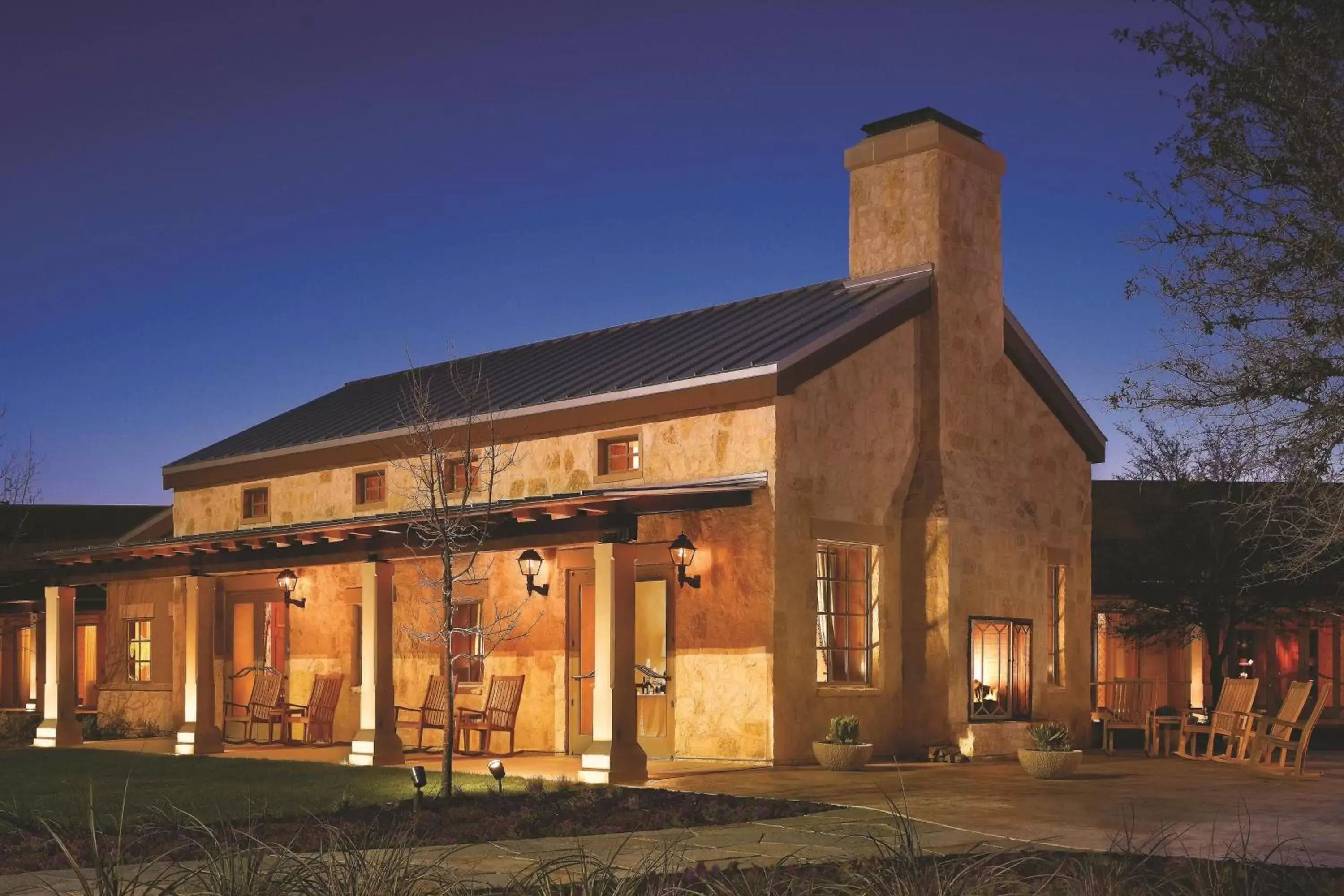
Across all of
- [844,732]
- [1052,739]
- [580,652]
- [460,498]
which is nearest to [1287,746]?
[1052,739]

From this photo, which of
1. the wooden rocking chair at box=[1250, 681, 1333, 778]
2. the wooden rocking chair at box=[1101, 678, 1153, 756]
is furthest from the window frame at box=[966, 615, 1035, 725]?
the wooden rocking chair at box=[1250, 681, 1333, 778]

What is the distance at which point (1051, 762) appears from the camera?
43.9ft

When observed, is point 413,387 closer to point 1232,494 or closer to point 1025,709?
point 1025,709

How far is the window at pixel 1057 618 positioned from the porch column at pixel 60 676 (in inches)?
474

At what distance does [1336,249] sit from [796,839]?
211 inches

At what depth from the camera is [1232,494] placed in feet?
78.1

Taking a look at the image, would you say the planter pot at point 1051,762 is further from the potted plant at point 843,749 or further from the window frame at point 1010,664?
the window frame at point 1010,664

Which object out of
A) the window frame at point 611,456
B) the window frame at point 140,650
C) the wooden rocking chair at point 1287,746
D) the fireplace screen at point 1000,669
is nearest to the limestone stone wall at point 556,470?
the window frame at point 611,456

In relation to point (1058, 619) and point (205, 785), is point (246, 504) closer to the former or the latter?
point (205, 785)

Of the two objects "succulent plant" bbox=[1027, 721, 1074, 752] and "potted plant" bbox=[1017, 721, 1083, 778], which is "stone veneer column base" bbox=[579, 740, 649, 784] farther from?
"succulent plant" bbox=[1027, 721, 1074, 752]

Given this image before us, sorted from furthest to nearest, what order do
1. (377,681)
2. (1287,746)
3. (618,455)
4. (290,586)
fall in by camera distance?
(290,586)
(618,455)
(377,681)
(1287,746)

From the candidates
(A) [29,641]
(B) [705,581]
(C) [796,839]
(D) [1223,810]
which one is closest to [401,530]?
(B) [705,581]

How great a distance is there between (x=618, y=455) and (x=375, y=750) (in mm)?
3920

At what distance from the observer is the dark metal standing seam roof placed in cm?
1575
